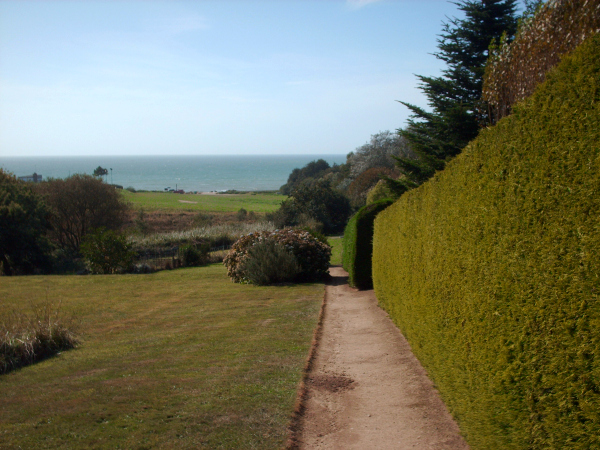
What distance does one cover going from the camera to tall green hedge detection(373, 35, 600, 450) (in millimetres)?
2639

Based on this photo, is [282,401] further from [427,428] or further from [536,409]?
[536,409]

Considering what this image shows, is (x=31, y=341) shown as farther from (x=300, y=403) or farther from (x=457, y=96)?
(x=457, y=96)

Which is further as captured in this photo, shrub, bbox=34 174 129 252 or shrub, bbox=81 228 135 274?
shrub, bbox=34 174 129 252

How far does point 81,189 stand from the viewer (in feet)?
111

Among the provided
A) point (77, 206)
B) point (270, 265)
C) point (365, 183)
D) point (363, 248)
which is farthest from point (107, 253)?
point (365, 183)

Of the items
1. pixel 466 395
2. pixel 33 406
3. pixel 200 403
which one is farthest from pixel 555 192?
pixel 33 406

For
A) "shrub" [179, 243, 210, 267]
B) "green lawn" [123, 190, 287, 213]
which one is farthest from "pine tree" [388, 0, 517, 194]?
"green lawn" [123, 190, 287, 213]

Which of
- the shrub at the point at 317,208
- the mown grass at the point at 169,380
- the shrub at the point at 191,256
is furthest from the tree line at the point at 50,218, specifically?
the mown grass at the point at 169,380

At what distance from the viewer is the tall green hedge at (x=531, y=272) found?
104 inches

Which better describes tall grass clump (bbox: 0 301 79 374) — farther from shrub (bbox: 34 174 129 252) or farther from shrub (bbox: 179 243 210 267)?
shrub (bbox: 34 174 129 252)

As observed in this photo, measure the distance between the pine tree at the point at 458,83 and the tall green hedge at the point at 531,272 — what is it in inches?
648

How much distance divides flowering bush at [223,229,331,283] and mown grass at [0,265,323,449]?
3813 mm

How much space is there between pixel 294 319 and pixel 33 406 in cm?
574

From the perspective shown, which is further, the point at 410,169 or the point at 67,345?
the point at 410,169
